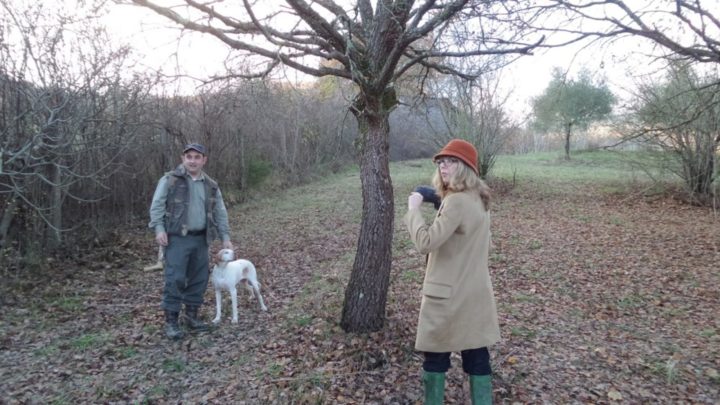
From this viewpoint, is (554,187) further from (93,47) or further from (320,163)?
(93,47)

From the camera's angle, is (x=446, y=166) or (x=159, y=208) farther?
(x=159, y=208)

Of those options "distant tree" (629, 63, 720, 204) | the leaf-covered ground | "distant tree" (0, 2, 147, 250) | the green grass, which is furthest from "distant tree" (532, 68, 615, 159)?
"distant tree" (0, 2, 147, 250)

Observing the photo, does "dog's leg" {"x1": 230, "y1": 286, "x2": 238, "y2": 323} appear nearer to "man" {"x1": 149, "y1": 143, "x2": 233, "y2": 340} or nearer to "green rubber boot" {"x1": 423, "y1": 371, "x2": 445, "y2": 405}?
"man" {"x1": 149, "y1": 143, "x2": 233, "y2": 340}

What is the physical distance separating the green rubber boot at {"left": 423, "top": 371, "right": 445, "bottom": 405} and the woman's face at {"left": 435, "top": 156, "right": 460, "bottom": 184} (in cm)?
132

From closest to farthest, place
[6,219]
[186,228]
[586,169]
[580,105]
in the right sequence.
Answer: [186,228] → [6,219] → [586,169] → [580,105]

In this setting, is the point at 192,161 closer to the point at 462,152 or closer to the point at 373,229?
the point at 373,229

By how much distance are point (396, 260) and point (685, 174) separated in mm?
10095

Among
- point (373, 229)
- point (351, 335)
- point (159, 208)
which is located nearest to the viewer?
point (373, 229)

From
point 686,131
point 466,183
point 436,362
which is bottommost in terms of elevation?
point 436,362

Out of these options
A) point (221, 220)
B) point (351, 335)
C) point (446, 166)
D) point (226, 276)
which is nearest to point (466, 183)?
point (446, 166)

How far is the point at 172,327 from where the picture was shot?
15.3 ft

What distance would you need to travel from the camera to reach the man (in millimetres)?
4562

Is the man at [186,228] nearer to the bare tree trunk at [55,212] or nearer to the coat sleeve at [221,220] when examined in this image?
the coat sleeve at [221,220]

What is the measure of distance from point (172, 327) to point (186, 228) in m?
1.07
